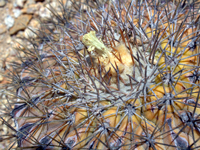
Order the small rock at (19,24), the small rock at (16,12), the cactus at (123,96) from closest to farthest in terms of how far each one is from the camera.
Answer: the cactus at (123,96) < the small rock at (19,24) < the small rock at (16,12)

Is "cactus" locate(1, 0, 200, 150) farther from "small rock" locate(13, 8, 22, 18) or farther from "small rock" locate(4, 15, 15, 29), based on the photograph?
"small rock" locate(13, 8, 22, 18)

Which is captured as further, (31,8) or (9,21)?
(31,8)

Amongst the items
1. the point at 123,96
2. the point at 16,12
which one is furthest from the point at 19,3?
the point at 123,96

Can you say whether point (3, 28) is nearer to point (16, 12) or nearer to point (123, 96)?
point (16, 12)

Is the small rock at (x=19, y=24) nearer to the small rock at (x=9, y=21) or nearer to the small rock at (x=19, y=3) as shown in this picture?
the small rock at (x=9, y=21)

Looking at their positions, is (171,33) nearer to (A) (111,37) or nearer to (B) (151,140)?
(A) (111,37)

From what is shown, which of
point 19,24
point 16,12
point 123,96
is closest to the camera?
point 123,96

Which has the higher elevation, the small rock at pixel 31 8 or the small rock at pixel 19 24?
the small rock at pixel 31 8

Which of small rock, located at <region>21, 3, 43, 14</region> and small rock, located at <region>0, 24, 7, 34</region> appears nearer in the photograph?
small rock, located at <region>0, 24, 7, 34</region>

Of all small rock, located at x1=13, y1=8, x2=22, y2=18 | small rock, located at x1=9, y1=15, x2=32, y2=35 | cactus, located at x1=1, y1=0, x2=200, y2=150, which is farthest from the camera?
small rock, located at x1=13, y1=8, x2=22, y2=18

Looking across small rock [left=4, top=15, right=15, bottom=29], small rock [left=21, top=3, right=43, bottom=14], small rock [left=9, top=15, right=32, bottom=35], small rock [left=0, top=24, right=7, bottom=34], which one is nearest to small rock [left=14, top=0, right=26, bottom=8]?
→ small rock [left=21, top=3, right=43, bottom=14]

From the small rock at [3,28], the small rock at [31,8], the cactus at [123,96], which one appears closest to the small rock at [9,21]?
the small rock at [3,28]

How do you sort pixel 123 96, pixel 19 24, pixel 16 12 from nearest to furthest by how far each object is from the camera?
pixel 123 96 → pixel 19 24 → pixel 16 12
